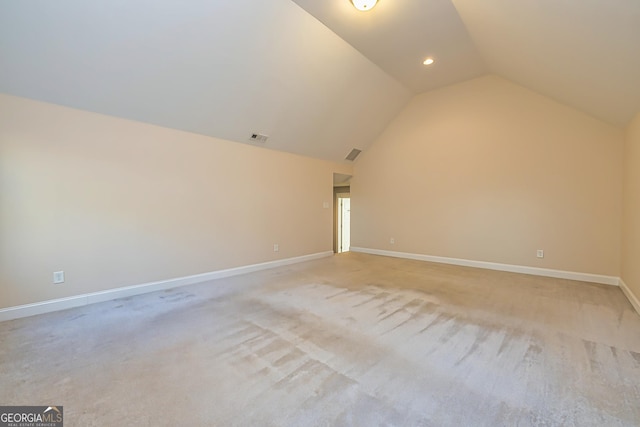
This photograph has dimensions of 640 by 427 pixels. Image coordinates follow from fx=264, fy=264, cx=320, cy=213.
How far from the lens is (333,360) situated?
1.97 meters

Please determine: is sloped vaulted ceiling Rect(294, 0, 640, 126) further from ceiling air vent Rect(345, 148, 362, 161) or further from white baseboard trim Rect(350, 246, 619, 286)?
white baseboard trim Rect(350, 246, 619, 286)

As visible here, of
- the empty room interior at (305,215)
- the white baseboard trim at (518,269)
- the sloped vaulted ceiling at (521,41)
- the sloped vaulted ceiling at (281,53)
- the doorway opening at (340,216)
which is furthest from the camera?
the doorway opening at (340,216)

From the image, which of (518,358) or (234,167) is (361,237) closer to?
(234,167)

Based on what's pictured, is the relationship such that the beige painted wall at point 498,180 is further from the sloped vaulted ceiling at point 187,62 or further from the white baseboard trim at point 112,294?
the white baseboard trim at point 112,294

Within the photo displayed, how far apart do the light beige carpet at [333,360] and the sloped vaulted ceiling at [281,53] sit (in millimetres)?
2394

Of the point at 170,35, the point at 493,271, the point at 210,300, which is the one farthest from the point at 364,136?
the point at 210,300

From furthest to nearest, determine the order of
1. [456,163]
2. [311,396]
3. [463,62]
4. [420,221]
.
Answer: [420,221]
[456,163]
[463,62]
[311,396]

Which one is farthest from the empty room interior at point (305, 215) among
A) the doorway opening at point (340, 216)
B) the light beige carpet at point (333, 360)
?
the doorway opening at point (340, 216)

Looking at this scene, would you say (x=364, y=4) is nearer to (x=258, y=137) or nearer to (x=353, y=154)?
(x=258, y=137)

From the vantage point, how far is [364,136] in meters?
6.07

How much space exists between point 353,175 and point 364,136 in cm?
112

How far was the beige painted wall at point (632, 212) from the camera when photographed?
3045mm

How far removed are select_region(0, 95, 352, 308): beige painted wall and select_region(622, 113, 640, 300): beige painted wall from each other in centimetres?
500

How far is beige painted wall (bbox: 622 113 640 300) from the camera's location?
3045 millimetres
